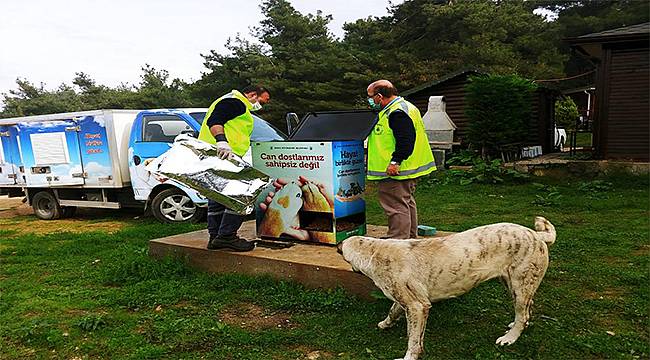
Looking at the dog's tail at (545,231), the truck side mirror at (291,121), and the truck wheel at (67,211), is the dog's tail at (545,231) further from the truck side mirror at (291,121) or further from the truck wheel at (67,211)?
the truck wheel at (67,211)

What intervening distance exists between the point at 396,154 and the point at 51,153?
763 centimetres

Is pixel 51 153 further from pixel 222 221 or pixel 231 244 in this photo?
pixel 231 244

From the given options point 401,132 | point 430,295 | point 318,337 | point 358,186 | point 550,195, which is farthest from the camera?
point 550,195

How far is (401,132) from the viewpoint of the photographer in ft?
13.9

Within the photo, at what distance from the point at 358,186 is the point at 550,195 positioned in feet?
19.4

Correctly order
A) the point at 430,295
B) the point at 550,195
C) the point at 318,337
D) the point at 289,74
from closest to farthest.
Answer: the point at 430,295 < the point at 318,337 < the point at 550,195 < the point at 289,74

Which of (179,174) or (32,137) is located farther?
(32,137)

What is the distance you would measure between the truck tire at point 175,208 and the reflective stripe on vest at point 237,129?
3.55 metres

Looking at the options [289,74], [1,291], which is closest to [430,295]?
[1,291]

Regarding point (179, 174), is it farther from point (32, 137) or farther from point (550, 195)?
point (550, 195)

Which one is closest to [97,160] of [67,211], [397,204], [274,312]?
[67,211]

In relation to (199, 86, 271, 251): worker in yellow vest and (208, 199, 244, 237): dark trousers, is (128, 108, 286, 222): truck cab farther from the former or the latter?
(199, 86, 271, 251): worker in yellow vest

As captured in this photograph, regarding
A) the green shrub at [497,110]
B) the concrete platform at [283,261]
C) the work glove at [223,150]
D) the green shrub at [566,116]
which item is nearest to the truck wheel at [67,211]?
the concrete platform at [283,261]

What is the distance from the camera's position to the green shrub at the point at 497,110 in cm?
1212
